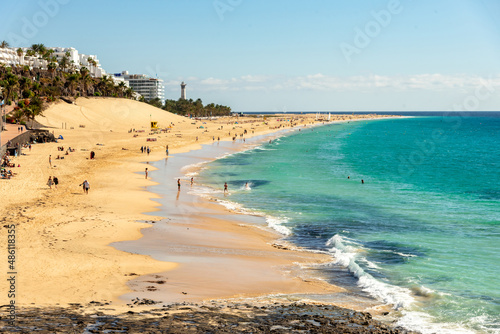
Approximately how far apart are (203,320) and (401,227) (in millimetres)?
20119

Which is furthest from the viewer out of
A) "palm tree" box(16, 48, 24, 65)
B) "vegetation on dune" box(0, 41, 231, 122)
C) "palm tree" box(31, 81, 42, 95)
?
"palm tree" box(16, 48, 24, 65)

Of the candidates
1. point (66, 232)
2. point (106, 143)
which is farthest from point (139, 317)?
point (106, 143)

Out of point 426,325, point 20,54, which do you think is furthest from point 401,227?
point 20,54

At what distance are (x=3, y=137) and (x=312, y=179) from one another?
136ft

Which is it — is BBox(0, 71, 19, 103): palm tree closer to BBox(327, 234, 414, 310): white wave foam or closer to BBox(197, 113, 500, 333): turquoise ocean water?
BBox(197, 113, 500, 333): turquoise ocean water

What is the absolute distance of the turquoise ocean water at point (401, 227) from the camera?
1766 cm

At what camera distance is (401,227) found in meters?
29.8

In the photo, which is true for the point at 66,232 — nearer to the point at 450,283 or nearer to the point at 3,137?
the point at 450,283

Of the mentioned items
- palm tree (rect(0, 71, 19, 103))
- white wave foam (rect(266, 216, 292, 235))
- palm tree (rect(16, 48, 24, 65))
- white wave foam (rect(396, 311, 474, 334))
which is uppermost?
palm tree (rect(16, 48, 24, 65))

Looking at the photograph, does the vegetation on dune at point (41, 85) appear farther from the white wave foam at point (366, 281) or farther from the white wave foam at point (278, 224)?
the white wave foam at point (366, 281)

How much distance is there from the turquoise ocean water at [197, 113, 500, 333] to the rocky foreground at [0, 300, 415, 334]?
270cm

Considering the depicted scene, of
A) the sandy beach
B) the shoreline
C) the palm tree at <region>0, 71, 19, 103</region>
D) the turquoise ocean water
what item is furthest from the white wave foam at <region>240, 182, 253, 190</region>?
the palm tree at <region>0, 71, 19, 103</region>

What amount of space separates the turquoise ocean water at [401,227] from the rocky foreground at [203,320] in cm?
270

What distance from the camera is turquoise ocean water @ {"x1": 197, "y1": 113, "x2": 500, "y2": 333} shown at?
57.9 ft
